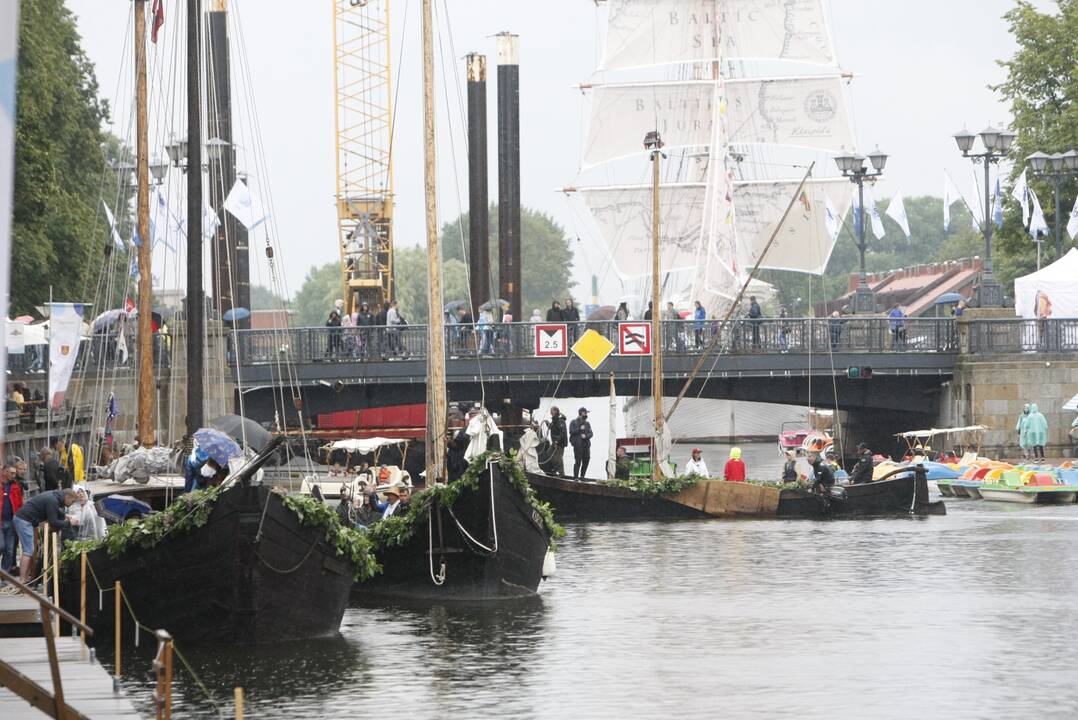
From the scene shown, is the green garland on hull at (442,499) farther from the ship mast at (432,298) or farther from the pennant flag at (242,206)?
the pennant flag at (242,206)

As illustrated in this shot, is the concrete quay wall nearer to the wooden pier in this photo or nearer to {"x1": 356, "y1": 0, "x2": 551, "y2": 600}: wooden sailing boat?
{"x1": 356, "y1": 0, "x2": 551, "y2": 600}: wooden sailing boat

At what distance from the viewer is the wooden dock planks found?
13234 millimetres

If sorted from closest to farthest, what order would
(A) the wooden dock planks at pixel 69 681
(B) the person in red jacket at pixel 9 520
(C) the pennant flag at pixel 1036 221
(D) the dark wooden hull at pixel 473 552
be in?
(A) the wooden dock planks at pixel 69 681, (B) the person in red jacket at pixel 9 520, (D) the dark wooden hull at pixel 473 552, (C) the pennant flag at pixel 1036 221

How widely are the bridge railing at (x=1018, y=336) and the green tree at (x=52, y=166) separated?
24.0m

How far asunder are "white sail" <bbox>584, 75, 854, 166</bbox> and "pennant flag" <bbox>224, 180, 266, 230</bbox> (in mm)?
31541

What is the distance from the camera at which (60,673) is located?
1455cm

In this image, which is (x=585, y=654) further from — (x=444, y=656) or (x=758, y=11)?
(x=758, y=11)

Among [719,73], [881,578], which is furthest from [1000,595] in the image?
[719,73]

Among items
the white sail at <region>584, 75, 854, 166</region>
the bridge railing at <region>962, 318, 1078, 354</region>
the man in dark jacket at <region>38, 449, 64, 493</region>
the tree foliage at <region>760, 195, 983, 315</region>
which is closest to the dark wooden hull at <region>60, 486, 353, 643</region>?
the man in dark jacket at <region>38, 449, 64, 493</region>

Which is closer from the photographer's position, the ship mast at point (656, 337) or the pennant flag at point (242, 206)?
the ship mast at point (656, 337)

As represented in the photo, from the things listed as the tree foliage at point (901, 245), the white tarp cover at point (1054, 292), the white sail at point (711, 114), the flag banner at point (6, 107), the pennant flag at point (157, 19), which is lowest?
the flag banner at point (6, 107)

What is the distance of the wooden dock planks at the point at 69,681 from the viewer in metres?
13.2

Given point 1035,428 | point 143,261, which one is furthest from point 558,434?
point 143,261

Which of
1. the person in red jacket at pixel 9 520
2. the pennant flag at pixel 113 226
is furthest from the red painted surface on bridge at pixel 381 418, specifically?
the person in red jacket at pixel 9 520
